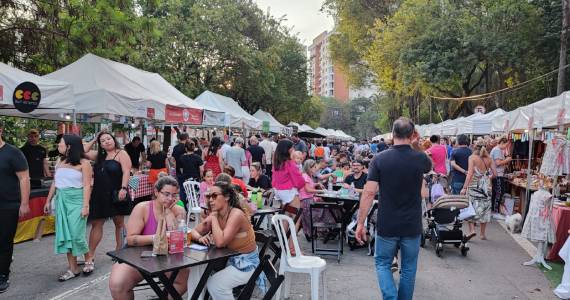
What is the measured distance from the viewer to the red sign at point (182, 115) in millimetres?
9859

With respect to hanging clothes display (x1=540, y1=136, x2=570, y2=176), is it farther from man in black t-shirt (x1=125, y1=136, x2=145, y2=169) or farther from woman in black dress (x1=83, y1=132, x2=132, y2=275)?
man in black t-shirt (x1=125, y1=136, x2=145, y2=169)

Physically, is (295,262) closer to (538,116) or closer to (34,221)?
(34,221)

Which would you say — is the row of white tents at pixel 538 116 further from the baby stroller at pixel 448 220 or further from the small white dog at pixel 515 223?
the baby stroller at pixel 448 220

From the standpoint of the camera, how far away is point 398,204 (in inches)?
149

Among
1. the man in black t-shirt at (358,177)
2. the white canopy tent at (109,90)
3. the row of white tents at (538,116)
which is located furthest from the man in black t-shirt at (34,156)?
the row of white tents at (538,116)

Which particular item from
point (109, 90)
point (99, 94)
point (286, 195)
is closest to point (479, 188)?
point (286, 195)

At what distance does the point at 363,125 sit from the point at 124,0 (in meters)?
88.4

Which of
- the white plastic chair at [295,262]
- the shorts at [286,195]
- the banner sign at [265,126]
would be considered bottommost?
the white plastic chair at [295,262]

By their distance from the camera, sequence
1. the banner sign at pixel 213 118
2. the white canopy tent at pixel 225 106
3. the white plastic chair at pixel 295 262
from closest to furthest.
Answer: the white plastic chair at pixel 295 262, the banner sign at pixel 213 118, the white canopy tent at pixel 225 106

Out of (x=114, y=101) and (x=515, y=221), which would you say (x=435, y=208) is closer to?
(x=515, y=221)

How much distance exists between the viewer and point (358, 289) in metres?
5.09

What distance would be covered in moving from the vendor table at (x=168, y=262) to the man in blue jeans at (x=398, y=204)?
4.35 ft

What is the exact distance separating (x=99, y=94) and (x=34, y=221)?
2492mm

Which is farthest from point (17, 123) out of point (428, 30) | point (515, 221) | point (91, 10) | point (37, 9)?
point (428, 30)
